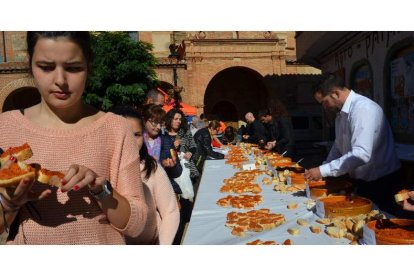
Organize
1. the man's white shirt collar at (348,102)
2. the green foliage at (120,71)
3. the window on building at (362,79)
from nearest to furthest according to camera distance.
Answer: the man's white shirt collar at (348,102) → the window on building at (362,79) → the green foliage at (120,71)

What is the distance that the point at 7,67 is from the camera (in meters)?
16.4

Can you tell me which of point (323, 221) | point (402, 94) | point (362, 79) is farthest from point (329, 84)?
point (362, 79)

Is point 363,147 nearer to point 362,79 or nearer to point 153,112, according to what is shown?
point 153,112

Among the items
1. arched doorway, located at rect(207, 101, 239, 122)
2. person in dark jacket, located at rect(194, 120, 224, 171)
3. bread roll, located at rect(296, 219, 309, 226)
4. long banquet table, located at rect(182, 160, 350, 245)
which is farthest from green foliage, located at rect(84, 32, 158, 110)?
bread roll, located at rect(296, 219, 309, 226)

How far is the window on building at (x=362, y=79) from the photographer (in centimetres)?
771

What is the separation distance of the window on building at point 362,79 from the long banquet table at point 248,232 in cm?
516

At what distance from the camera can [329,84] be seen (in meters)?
3.06

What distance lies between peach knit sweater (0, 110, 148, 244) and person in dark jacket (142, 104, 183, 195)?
2.44 m

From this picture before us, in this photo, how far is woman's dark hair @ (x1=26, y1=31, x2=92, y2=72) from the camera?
1019mm

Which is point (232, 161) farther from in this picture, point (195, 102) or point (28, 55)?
point (195, 102)

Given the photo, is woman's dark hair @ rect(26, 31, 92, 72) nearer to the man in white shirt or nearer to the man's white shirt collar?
the man in white shirt

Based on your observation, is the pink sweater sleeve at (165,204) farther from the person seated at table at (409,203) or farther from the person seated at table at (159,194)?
the person seated at table at (409,203)

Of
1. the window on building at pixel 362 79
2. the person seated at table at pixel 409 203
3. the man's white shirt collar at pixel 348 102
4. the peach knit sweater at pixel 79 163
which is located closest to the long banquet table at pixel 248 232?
the person seated at table at pixel 409 203

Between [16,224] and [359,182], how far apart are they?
2.69 meters
